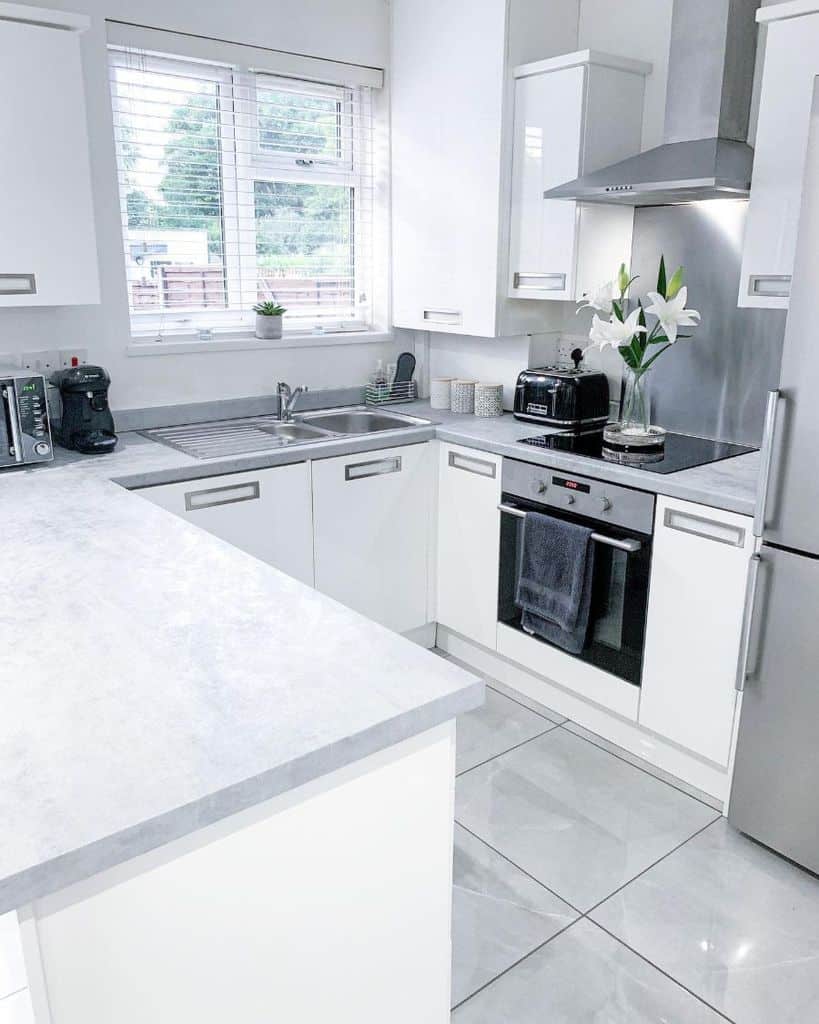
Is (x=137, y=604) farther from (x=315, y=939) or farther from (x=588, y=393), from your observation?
(x=588, y=393)

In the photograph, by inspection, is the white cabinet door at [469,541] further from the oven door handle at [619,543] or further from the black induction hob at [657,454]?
the oven door handle at [619,543]

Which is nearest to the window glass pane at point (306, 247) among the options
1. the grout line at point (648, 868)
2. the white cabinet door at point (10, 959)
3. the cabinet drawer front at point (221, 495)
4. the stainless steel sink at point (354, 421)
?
the stainless steel sink at point (354, 421)

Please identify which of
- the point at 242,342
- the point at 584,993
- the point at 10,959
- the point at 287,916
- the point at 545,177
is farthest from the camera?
the point at 242,342

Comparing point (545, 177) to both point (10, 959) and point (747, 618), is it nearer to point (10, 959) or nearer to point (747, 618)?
point (747, 618)

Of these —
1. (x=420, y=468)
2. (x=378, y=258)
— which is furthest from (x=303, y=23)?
(x=420, y=468)

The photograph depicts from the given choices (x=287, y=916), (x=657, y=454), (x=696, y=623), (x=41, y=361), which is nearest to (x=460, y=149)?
(x=657, y=454)

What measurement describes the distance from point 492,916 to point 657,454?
151cm

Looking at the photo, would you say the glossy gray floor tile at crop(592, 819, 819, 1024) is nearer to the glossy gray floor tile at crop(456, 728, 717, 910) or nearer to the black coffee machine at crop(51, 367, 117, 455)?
the glossy gray floor tile at crop(456, 728, 717, 910)

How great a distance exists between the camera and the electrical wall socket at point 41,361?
2.96 m

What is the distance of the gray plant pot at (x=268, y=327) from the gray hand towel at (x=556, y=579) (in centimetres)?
131

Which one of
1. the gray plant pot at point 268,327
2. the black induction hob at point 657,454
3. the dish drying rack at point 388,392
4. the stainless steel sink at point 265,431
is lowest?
the stainless steel sink at point 265,431

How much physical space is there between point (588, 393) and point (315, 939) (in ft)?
7.87

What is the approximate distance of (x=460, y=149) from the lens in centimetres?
330

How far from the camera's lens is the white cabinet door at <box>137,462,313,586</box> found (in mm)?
2756
